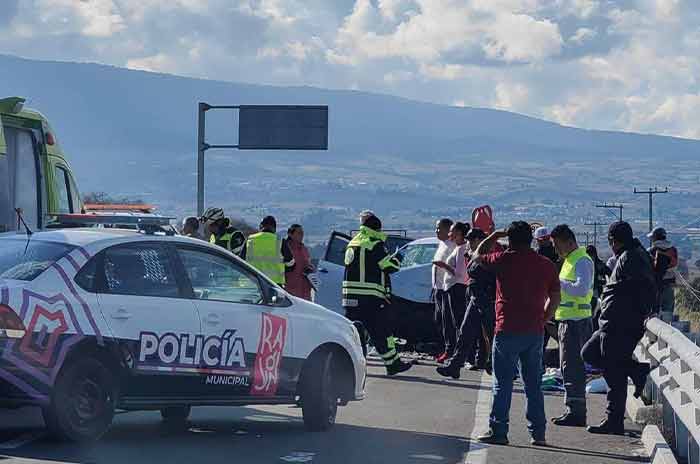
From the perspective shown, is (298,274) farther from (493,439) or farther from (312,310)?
(493,439)

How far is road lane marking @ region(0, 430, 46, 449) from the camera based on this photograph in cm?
1011

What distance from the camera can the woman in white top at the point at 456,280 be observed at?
17.3 m

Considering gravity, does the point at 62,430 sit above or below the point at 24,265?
below

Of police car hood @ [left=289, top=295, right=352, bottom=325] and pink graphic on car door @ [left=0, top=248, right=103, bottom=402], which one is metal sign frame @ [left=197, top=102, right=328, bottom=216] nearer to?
police car hood @ [left=289, top=295, right=352, bottom=325]

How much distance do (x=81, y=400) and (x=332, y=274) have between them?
1152cm

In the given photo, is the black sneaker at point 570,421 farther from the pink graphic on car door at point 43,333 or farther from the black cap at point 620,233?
the pink graphic on car door at point 43,333

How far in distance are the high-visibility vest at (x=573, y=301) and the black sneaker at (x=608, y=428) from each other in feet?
3.32

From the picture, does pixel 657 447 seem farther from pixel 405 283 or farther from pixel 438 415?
pixel 405 283

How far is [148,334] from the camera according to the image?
1040 centimetres

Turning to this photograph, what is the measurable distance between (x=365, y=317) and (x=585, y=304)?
12.5ft

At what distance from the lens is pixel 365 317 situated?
52.3 feet

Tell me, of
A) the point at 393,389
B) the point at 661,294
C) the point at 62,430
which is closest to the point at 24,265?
the point at 62,430

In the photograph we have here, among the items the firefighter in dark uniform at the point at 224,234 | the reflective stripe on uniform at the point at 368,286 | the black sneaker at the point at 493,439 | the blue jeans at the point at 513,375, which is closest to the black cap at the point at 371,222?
the reflective stripe on uniform at the point at 368,286

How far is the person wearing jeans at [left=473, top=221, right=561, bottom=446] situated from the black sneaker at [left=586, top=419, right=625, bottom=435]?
926mm
